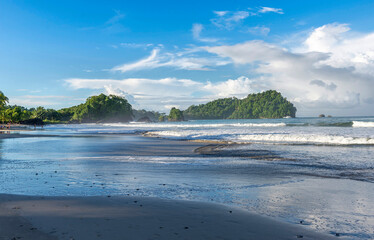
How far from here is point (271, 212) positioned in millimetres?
5270

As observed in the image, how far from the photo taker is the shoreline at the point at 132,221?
13.4ft

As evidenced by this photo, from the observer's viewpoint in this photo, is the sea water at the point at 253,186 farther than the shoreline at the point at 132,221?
Yes

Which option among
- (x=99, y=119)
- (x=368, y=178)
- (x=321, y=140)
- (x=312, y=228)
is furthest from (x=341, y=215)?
(x=99, y=119)

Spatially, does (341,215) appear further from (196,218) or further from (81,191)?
(81,191)

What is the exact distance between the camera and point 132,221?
4652 mm

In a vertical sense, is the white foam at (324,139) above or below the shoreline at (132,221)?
below

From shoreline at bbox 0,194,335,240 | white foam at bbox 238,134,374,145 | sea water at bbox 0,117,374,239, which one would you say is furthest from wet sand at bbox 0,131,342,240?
white foam at bbox 238,134,374,145

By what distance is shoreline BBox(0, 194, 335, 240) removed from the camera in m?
4.08

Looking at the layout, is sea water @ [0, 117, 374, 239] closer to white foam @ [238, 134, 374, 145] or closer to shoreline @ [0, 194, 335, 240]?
shoreline @ [0, 194, 335, 240]

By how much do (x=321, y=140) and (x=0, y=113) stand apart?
100 metres

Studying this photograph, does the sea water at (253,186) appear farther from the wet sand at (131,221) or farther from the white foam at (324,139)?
the white foam at (324,139)

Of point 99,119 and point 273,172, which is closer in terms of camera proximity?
point 273,172

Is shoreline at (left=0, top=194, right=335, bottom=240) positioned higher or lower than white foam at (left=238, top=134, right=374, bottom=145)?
higher

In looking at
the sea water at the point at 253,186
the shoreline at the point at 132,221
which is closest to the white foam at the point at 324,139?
the sea water at the point at 253,186
